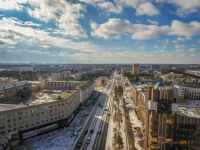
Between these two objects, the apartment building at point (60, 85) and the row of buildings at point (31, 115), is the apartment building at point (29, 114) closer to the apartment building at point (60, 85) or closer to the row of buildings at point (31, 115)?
the row of buildings at point (31, 115)

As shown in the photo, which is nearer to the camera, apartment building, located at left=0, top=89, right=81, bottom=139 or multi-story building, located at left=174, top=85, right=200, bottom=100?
apartment building, located at left=0, top=89, right=81, bottom=139

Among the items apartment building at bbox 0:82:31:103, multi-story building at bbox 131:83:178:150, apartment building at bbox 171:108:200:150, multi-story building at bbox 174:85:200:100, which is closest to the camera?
multi-story building at bbox 131:83:178:150

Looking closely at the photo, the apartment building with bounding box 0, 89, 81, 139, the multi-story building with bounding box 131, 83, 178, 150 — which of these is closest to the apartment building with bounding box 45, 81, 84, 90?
the apartment building with bounding box 0, 89, 81, 139

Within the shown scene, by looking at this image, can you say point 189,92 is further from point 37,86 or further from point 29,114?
point 37,86

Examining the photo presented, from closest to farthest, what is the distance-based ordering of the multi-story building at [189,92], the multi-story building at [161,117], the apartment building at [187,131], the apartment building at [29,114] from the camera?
1. the multi-story building at [161,117]
2. the apartment building at [187,131]
3. the apartment building at [29,114]
4. the multi-story building at [189,92]

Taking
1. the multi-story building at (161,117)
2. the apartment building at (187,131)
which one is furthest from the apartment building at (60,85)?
the apartment building at (187,131)

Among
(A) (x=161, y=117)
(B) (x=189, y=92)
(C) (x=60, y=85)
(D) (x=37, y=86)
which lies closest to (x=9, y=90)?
(D) (x=37, y=86)

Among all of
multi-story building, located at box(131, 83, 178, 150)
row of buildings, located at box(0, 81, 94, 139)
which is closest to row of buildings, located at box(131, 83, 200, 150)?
multi-story building, located at box(131, 83, 178, 150)

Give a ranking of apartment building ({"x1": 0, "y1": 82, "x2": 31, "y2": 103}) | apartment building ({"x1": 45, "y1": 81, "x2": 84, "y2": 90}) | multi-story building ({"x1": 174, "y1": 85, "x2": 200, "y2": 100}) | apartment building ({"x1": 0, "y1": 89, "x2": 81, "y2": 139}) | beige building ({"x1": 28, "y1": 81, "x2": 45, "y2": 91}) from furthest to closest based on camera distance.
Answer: apartment building ({"x1": 45, "y1": 81, "x2": 84, "y2": 90}) → beige building ({"x1": 28, "y1": 81, "x2": 45, "y2": 91}) → multi-story building ({"x1": 174, "y1": 85, "x2": 200, "y2": 100}) → apartment building ({"x1": 0, "y1": 82, "x2": 31, "y2": 103}) → apartment building ({"x1": 0, "y1": 89, "x2": 81, "y2": 139})

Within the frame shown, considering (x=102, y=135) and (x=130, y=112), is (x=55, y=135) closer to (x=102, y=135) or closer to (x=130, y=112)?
(x=102, y=135)

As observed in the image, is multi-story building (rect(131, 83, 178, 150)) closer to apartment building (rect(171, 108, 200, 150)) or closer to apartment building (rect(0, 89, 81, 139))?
apartment building (rect(171, 108, 200, 150))
